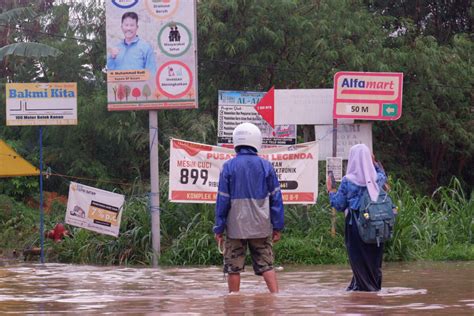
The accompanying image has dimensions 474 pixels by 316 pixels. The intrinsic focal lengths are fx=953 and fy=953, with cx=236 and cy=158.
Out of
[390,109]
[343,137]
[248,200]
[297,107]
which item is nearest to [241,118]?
[297,107]

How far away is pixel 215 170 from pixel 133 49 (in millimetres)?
2365

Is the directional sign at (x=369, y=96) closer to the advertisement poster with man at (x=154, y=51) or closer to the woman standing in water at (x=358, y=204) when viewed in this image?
the advertisement poster with man at (x=154, y=51)

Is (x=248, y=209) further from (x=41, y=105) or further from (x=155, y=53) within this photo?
(x=41, y=105)

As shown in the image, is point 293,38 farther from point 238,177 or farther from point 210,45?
point 238,177

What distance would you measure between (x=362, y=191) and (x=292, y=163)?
18.5 ft

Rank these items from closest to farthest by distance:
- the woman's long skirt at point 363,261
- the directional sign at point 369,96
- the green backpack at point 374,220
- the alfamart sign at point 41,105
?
the green backpack at point 374,220 → the woman's long skirt at point 363,261 → the directional sign at point 369,96 → the alfamart sign at point 41,105

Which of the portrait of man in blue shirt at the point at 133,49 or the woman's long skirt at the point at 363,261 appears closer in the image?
the woman's long skirt at the point at 363,261

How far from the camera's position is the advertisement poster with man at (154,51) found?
50.1 feet

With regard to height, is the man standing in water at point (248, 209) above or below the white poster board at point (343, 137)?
below

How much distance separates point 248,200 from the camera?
9133 millimetres

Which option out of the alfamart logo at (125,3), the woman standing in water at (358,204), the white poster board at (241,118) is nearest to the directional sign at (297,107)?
the white poster board at (241,118)

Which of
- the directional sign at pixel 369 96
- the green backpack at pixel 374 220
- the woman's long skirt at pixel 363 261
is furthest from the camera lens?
the directional sign at pixel 369 96

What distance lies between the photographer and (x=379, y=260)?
973cm

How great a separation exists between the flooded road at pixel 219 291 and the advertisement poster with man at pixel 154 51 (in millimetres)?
2919
